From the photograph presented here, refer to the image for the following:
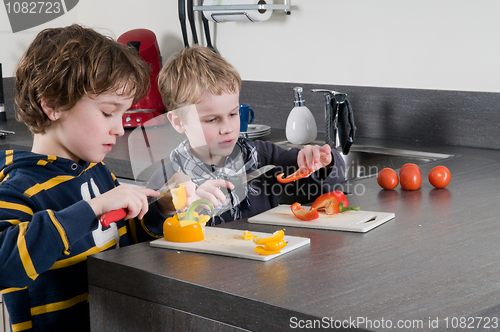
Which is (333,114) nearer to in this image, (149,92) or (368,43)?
(368,43)

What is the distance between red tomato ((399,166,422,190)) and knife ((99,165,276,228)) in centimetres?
34

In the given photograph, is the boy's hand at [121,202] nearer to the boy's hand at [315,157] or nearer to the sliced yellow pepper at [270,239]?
the sliced yellow pepper at [270,239]

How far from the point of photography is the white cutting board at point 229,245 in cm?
85

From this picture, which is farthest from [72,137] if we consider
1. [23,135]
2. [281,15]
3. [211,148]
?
[281,15]

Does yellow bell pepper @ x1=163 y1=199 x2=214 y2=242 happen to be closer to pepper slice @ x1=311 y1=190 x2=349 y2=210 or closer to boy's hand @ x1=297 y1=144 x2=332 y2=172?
pepper slice @ x1=311 y1=190 x2=349 y2=210

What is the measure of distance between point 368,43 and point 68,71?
126 centimetres

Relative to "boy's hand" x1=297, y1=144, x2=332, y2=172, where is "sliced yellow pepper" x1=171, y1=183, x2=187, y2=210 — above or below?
above

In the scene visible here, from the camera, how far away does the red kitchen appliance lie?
2.18 metres

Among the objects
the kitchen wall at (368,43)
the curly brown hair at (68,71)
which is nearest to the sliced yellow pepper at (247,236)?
the curly brown hair at (68,71)

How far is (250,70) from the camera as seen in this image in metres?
2.34

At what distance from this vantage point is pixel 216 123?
4.05 feet

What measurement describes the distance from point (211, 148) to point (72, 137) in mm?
320

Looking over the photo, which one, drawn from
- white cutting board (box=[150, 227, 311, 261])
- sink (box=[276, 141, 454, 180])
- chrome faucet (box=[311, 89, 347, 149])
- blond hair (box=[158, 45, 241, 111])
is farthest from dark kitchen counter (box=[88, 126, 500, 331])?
chrome faucet (box=[311, 89, 347, 149])

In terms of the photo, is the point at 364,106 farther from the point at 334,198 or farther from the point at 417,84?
the point at 334,198
